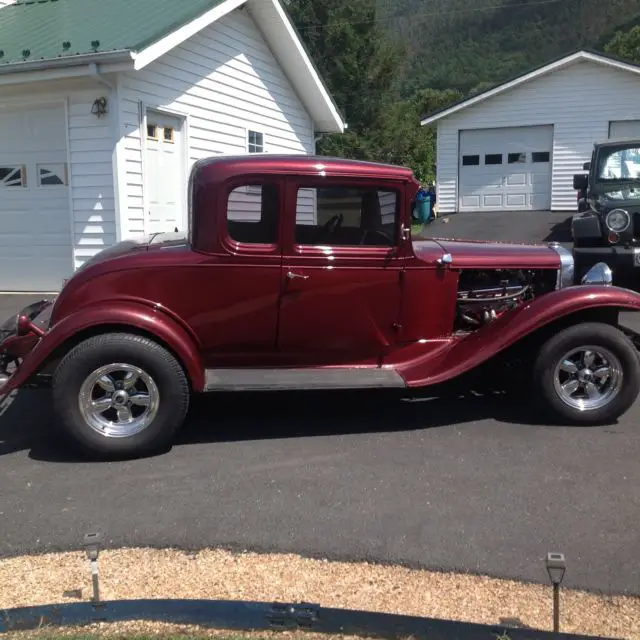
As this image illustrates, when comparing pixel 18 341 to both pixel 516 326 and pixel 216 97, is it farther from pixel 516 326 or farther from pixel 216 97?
pixel 216 97

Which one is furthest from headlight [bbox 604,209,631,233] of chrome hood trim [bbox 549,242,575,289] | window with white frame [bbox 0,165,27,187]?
window with white frame [bbox 0,165,27,187]

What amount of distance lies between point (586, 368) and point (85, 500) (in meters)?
3.41

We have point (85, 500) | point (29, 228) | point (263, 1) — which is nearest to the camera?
point (85, 500)

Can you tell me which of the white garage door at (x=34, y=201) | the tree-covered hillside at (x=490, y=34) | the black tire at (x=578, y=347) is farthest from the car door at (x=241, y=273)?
the tree-covered hillside at (x=490, y=34)

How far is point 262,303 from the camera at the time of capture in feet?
16.1

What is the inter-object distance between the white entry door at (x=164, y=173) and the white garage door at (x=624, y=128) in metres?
14.6

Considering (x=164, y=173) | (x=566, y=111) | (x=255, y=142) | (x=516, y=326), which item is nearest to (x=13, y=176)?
(x=164, y=173)

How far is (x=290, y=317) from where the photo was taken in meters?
4.95

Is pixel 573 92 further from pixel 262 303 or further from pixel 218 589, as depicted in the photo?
pixel 218 589

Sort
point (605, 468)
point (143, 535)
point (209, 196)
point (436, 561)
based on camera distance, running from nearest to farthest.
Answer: point (436, 561)
point (143, 535)
point (605, 468)
point (209, 196)

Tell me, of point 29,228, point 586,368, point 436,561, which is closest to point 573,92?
point 29,228

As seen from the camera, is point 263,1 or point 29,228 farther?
point 263,1

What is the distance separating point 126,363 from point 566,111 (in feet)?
66.5

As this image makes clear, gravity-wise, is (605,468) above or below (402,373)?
below
